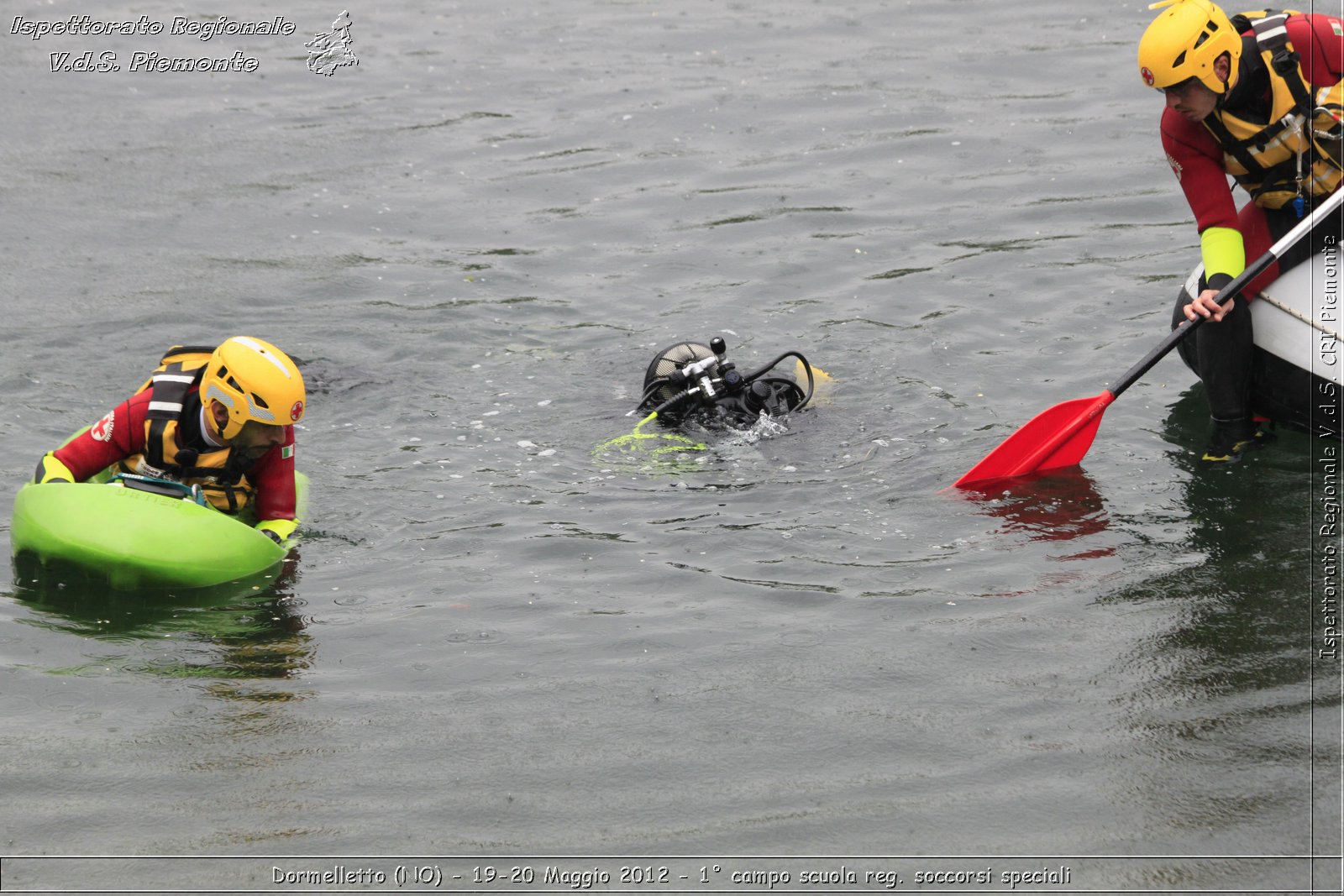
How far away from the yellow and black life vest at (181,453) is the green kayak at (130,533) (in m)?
0.15

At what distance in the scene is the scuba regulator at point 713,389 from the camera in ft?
26.2

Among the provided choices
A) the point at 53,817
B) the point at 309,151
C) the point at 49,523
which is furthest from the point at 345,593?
the point at 309,151

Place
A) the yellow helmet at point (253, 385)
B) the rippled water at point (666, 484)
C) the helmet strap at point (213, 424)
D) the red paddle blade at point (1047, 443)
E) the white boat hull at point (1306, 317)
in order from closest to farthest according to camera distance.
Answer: the rippled water at point (666, 484) → the yellow helmet at point (253, 385) → the helmet strap at point (213, 424) → the white boat hull at point (1306, 317) → the red paddle blade at point (1047, 443)

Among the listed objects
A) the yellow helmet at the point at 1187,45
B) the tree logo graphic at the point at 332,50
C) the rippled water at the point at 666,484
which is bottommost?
the rippled water at the point at 666,484

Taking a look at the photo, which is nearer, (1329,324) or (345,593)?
(345,593)

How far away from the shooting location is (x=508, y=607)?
21.2 ft

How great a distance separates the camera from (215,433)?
21.7ft

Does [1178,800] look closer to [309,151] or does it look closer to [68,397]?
[68,397]

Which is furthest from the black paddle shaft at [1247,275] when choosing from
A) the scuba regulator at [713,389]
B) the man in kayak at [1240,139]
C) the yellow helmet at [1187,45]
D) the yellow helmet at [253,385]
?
the yellow helmet at [253,385]

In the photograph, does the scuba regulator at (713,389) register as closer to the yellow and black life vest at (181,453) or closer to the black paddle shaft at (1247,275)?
the black paddle shaft at (1247,275)

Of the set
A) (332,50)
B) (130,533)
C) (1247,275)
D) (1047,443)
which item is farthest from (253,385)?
(332,50)

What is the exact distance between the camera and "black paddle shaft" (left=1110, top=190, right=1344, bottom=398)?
691 centimetres

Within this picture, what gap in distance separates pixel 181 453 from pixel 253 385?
Result: 1.85 ft

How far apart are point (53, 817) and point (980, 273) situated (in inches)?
283
